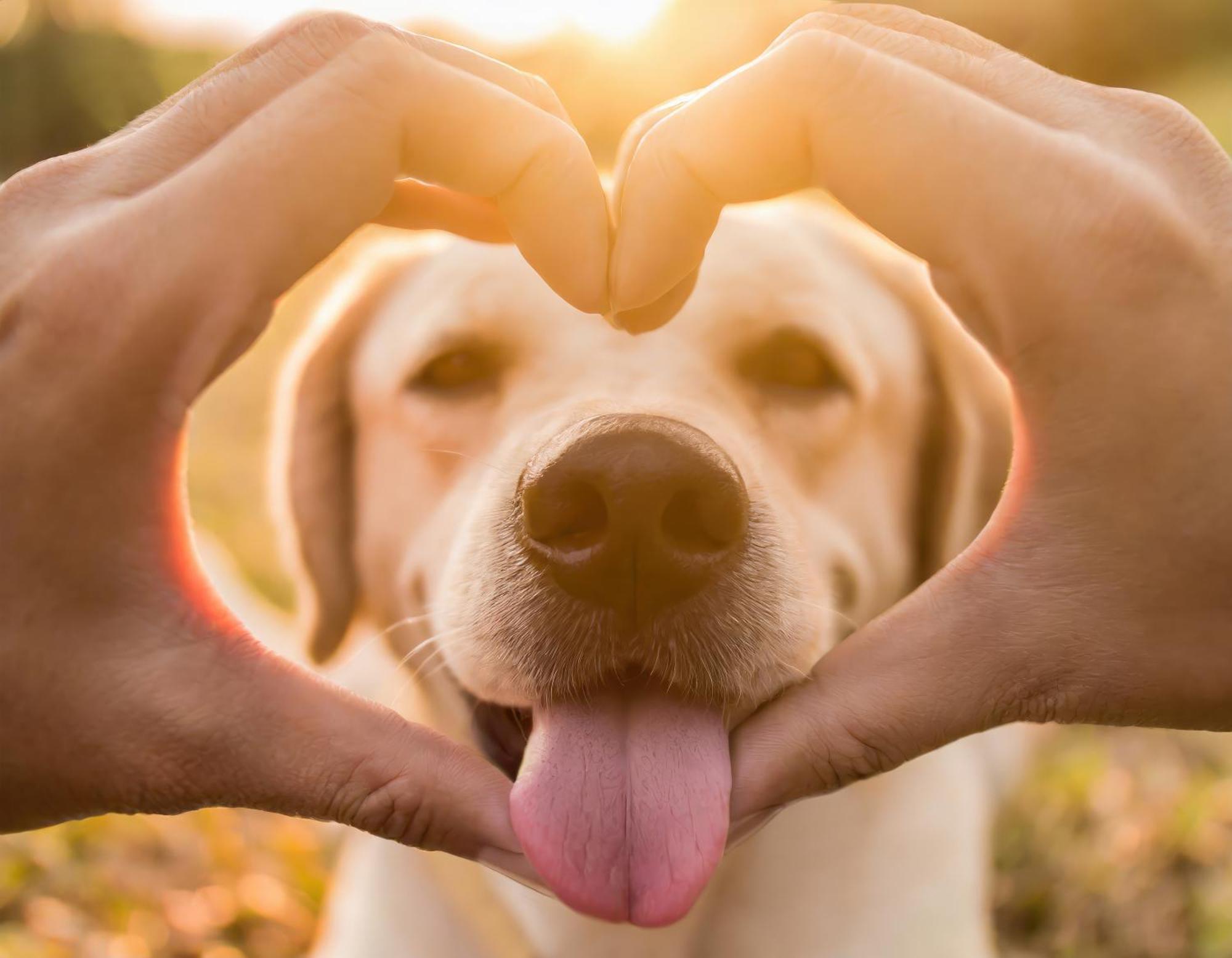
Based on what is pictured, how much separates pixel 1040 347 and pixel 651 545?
0.57 metres

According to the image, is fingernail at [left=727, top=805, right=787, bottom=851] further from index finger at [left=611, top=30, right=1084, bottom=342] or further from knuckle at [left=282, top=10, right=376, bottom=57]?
knuckle at [left=282, top=10, right=376, bottom=57]

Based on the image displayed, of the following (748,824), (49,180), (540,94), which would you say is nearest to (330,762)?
(748,824)

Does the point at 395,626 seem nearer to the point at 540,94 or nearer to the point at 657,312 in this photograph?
the point at 657,312

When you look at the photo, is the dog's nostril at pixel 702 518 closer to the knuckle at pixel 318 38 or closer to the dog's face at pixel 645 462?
the dog's face at pixel 645 462

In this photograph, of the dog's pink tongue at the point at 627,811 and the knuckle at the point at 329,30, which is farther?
the dog's pink tongue at the point at 627,811

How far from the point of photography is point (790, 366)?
2.32 metres

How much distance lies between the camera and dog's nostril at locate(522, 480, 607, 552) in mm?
1477

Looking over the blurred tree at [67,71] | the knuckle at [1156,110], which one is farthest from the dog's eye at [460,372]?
the blurred tree at [67,71]

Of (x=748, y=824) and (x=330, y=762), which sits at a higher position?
(x=330, y=762)

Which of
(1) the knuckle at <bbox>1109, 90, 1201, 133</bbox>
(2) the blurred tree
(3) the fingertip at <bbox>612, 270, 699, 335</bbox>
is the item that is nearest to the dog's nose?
(3) the fingertip at <bbox>612, 270, 699, 335</bbox>

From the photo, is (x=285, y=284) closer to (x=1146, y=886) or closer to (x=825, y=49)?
(x=825, y=49)

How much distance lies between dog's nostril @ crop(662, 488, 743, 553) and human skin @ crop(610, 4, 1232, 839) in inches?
10.7

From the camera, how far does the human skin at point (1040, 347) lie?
3.92ft

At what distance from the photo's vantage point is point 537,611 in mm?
1745
